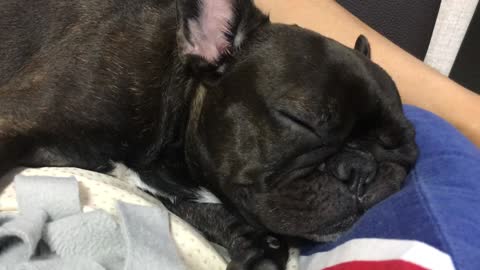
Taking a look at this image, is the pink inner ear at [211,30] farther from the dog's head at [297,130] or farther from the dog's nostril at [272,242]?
the dog's nostril at [272,242]

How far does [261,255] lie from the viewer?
3.82ft

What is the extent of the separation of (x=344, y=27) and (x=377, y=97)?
0.70m

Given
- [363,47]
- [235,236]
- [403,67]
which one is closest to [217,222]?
[235,236]

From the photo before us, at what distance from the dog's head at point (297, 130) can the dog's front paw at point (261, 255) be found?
Answer: 0.05 m

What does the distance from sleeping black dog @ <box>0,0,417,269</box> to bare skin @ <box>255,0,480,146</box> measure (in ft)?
1.00

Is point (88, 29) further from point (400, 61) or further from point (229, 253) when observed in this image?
point (400, 61)

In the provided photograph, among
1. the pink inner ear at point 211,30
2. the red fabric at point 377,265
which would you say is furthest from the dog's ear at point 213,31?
the red fabric at point 377,265

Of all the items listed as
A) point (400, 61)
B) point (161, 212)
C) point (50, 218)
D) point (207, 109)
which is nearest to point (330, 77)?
point (207, 109)

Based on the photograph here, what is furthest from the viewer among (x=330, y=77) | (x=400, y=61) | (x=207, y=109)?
(x=400, y=61)

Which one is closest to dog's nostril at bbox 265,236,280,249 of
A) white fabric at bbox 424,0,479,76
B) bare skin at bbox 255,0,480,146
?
bare skin at bbox 255,0,480,146

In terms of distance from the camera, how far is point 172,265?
3.05 feet

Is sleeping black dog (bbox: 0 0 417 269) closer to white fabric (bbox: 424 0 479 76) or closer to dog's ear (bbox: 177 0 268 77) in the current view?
dog's ear (bbox: 177 0 268 77)

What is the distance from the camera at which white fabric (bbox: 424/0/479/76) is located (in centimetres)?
208

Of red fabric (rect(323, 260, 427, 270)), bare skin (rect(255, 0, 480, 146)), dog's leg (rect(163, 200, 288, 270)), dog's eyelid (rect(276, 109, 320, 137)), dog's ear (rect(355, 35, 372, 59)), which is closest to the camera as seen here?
red fabric (rect(323, 260, 427, 270))
